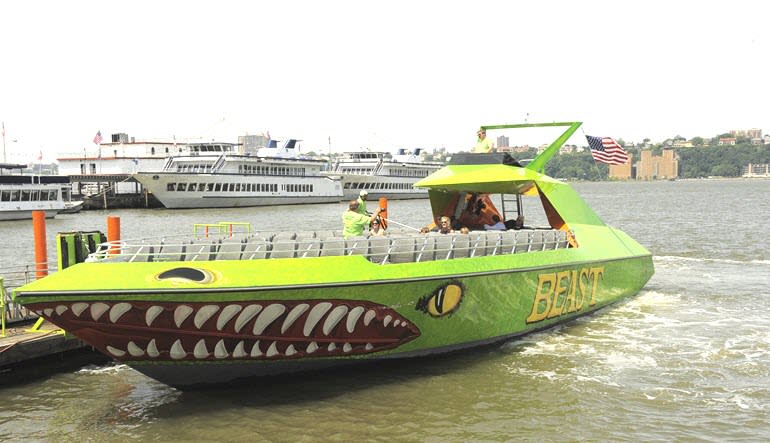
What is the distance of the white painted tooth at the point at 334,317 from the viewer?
392 inches

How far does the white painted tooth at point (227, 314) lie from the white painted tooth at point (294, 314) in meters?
0.69

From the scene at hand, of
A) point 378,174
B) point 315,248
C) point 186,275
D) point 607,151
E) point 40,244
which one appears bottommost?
point 40,244

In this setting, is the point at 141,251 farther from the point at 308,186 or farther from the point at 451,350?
the point at 308,186

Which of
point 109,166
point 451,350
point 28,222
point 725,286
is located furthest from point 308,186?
point 451,350

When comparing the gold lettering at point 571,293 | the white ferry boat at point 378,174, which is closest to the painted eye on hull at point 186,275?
the gold lettering at point 571,293

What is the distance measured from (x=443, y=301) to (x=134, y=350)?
14.8ft

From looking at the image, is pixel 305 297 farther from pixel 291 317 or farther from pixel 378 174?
pixel 378 174

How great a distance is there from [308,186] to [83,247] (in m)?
66.4

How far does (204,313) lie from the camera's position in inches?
361

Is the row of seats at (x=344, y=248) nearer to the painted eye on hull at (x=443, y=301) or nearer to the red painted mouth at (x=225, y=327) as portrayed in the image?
the painted eye on hull at (x=443, y=301)

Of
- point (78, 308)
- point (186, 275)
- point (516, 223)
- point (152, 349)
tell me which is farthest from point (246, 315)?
point (516, 223)

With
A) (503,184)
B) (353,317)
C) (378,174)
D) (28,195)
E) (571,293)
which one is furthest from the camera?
(378,174)

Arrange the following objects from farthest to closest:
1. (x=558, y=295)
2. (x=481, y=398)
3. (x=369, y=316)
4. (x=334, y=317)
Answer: (x=558, y=295), (x=481, y=398), (x=369, y=316), (x=334, y=317)

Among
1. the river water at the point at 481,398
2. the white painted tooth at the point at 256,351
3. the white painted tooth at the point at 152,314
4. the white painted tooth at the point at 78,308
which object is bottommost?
the river water at the point at 481,398
